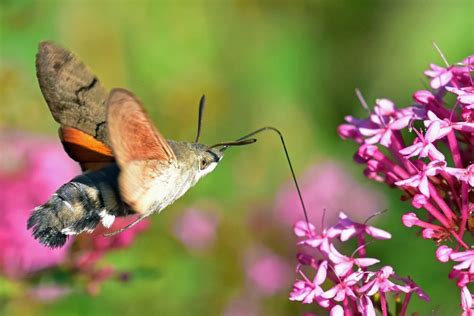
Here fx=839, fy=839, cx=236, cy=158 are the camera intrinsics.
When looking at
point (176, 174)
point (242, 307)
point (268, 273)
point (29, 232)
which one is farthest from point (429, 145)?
point (242, 307)

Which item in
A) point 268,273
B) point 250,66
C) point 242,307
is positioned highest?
point 250,66

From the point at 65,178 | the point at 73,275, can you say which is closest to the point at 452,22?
the point at 65,178

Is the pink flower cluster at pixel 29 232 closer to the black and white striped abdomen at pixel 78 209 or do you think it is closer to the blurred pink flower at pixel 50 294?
the blurred pink flower at pixel 50 294

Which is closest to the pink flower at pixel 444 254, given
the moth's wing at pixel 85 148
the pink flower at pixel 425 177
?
the pink flower at pixel 425 177

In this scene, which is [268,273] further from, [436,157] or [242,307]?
[436,157]

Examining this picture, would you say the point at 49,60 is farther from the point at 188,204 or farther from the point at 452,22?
the point at 452,22

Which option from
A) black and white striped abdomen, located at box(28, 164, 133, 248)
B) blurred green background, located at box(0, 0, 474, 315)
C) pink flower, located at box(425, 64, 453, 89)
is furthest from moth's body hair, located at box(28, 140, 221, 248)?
blurred green background, located at box(0, 0, 474, 315)
